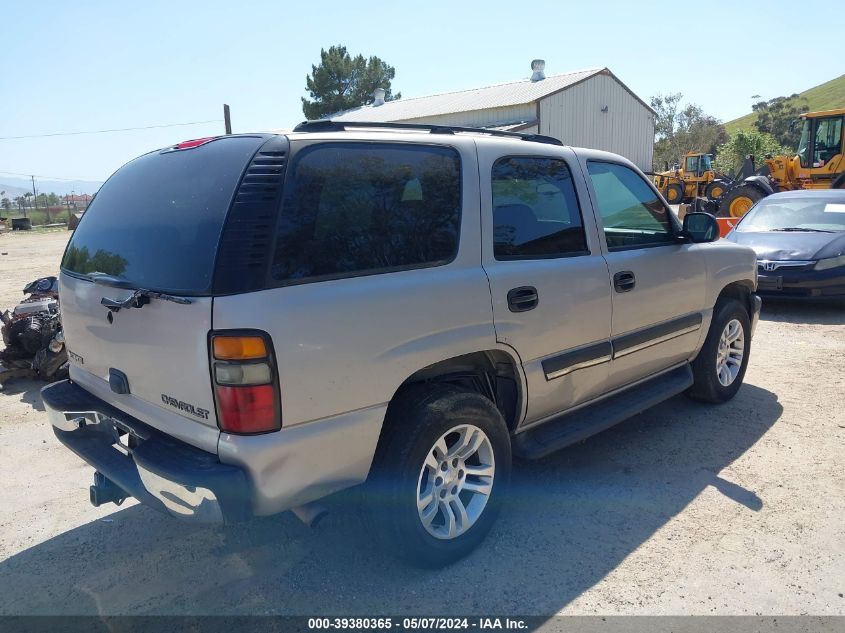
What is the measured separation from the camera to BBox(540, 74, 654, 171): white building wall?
28062 millimetres

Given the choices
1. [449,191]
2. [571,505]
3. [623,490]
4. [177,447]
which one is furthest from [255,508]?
[623,490]

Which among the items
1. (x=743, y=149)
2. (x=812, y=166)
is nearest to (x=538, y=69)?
(x=812, y=166)

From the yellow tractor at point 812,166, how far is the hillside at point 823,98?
7966 cm

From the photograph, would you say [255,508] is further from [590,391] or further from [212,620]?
[590,391]

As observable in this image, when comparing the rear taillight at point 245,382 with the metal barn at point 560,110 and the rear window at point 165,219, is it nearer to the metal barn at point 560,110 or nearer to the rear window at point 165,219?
the rear window at point 165,219

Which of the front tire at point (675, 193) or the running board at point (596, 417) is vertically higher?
the front tire at point (675, 193)

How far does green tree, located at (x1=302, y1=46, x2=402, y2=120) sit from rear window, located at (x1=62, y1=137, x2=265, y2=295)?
46.9 meters

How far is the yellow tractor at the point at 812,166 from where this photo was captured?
1583 cm

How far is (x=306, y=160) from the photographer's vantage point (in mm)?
2365

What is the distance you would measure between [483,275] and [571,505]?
4.83 ft

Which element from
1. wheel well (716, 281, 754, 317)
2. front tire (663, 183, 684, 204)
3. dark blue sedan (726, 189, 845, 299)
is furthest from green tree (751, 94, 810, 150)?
wheel well (716, 281, 754, 317)

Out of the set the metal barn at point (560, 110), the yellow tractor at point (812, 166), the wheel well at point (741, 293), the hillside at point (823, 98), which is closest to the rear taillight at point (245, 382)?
the wheel well at point (741, 293)

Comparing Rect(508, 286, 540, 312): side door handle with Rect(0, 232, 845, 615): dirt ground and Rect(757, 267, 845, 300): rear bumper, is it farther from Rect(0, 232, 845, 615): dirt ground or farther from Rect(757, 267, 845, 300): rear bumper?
Rect(757, 267, 845, 300): rear bumper

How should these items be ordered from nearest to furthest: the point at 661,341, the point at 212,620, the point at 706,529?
the point at 212,620, the point at 706,529, the point at 661,341
